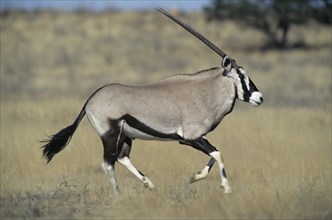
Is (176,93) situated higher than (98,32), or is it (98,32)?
(98,32)

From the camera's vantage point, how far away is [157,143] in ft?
46.5

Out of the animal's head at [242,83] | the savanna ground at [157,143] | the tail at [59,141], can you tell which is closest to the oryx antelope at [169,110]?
the animal's head at [242,83]

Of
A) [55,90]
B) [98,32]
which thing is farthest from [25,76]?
[98,32]

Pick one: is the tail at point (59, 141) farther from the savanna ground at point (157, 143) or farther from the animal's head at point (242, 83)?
the animal's head at point (242, 83)

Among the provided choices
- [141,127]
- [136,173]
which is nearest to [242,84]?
[141,127]

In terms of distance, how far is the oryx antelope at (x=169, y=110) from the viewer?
29.0 feet

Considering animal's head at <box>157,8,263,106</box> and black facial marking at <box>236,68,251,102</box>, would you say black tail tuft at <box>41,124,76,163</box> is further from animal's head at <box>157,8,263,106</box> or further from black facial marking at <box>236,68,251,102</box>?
black facial marking at <box>236,68,251,102</box>

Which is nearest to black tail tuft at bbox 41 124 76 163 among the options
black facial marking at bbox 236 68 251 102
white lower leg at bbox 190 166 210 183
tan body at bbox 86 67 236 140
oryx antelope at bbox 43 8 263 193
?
oryx antelope at bbox 43 8 263 193

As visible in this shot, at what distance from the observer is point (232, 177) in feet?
36.8

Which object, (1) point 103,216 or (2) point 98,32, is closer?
(1) point 103,216

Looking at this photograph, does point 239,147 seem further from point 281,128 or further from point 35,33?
point 35,33

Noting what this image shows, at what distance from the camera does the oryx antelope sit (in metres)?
8.83

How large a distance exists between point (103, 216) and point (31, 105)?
13.7m

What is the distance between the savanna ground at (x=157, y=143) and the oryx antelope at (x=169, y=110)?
21.2 inches
